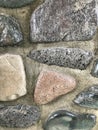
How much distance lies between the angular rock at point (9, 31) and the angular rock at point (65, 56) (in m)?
0.08

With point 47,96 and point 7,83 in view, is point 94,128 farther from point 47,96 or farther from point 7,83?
point 7,83

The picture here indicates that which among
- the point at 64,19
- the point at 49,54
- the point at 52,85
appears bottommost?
the point at 52,85

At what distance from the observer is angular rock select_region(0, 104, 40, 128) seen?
1364mm

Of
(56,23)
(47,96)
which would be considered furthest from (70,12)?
(47,96)

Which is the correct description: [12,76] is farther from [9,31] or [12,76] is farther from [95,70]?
[95,70]

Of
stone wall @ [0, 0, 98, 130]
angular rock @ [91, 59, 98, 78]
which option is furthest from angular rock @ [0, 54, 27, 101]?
angular rock @ [91, 59, 98, 78]

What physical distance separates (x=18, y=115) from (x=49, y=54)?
0.23 m

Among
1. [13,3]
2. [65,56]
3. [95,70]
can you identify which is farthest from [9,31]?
[95,70]

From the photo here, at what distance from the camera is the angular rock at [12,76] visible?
1.33 meters

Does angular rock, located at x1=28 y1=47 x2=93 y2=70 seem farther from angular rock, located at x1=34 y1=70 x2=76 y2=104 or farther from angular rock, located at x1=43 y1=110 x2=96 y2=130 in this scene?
angular rock, located at x1=43 y1=110 x2=96 y2=130

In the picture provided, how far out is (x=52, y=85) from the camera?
4.42 feet

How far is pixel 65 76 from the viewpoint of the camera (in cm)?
134

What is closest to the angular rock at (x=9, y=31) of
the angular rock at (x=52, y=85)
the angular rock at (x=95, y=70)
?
the angular rock at (x=52, y=85)

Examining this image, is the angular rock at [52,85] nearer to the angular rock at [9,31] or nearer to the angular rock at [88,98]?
the angular rock at [88,98]
